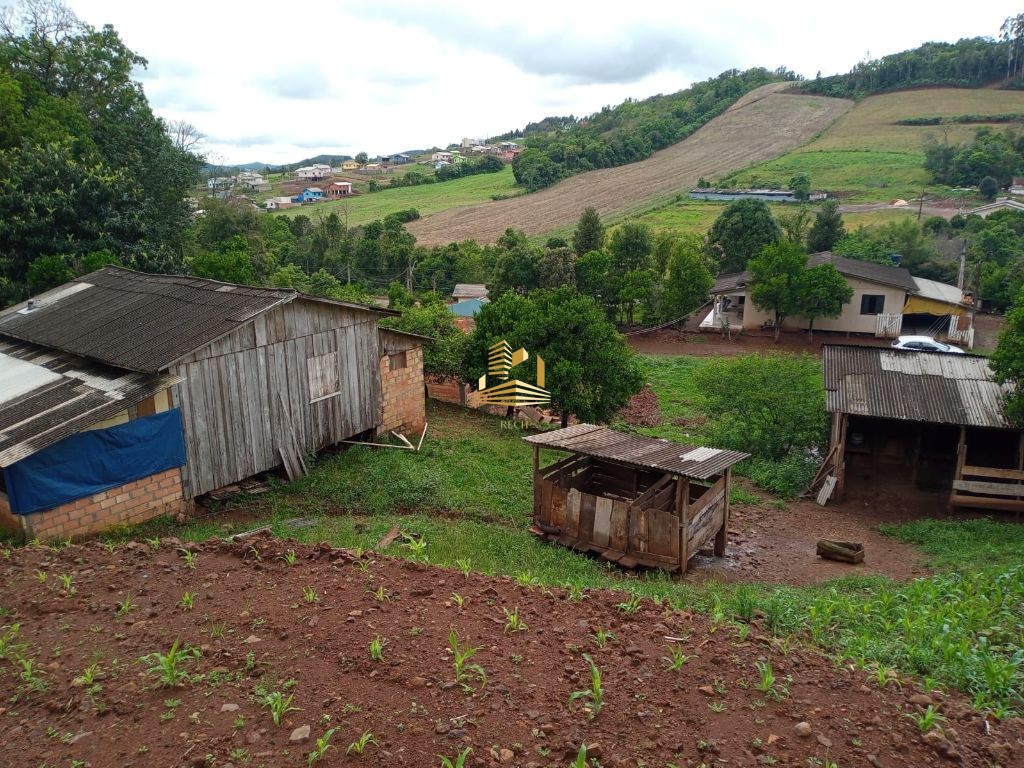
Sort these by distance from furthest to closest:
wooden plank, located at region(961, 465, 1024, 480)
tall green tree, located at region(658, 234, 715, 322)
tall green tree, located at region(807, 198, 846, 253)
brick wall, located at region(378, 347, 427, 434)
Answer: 1. tall green tree, located at region(807, 198, 846, 253)
2. tall green tree, located at region(658, 234, 715, 322)
3. brick wall, located at region(378, 347, 427, 434)
4. wooden plank, located at region(961, 465, 1024, 480)

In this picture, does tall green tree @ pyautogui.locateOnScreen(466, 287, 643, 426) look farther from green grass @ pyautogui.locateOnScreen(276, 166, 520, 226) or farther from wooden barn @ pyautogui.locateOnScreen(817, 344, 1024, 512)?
green grass @ pyautogui.locateOnScreen(276, 166, 520, 226)

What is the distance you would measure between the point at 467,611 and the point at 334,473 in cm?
928

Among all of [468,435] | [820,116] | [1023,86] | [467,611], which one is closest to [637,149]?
[820,116]

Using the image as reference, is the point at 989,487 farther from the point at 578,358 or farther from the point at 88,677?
the point at 88,677

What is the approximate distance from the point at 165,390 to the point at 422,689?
30.6 ft

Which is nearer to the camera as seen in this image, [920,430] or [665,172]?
[920,430]

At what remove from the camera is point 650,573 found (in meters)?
11.6

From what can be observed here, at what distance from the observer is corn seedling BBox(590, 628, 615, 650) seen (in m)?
6.31

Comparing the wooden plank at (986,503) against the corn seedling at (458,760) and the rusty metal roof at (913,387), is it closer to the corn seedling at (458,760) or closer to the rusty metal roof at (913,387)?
the rusty metal roof at (913,387)

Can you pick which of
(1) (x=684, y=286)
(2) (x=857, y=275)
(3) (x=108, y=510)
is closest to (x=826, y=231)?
(2) (x=857, y=275)

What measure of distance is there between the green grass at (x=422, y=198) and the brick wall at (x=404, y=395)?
61245 millimetres

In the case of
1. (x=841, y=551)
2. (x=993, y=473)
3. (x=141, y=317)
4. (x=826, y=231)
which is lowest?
(x=841, y=551)

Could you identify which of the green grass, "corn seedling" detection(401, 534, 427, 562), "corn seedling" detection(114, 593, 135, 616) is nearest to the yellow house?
"corn seedling" detection(401, 534, 427, 562)

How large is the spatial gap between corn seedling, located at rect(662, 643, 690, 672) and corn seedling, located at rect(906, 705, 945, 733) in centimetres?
165
